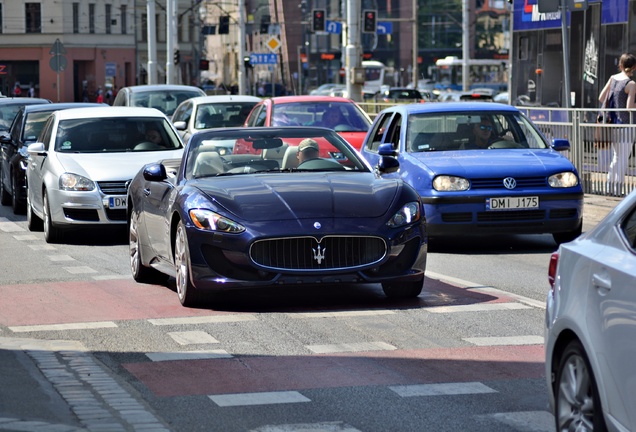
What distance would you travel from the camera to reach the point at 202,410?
6848mm

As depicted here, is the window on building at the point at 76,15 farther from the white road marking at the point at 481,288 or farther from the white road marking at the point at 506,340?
the white road marking at the point at 506,340

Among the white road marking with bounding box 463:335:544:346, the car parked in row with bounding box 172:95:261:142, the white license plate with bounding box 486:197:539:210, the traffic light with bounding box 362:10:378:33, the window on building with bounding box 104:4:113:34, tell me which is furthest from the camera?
the window on building with bounding box 104:4:113:34

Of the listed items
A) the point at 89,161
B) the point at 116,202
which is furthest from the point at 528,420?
the point at 89,161

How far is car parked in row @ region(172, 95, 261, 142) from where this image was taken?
2505 cm

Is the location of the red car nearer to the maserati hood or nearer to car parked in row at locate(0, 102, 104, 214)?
car parked in row at locate(0, 102, 104, 214)

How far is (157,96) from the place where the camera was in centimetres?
3064

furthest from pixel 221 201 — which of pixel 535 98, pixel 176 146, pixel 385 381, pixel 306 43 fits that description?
pixel 306 43

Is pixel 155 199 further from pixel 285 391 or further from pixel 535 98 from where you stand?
pixel 535 98

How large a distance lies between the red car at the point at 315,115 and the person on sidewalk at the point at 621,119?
393 cm

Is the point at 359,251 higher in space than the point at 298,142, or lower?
lower

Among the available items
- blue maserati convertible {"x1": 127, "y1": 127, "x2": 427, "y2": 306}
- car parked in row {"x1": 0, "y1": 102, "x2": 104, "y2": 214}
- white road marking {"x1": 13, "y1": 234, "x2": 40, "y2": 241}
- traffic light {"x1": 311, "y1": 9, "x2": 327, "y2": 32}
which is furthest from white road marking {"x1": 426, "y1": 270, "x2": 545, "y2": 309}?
traffic light {"x1": 311, "y1": 9, "x2": 327, "y2": 32}

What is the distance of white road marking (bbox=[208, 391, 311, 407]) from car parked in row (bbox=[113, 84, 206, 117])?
75.8ft

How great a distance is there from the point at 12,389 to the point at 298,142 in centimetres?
487

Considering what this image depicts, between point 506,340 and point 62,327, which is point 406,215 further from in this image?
point 62,327
